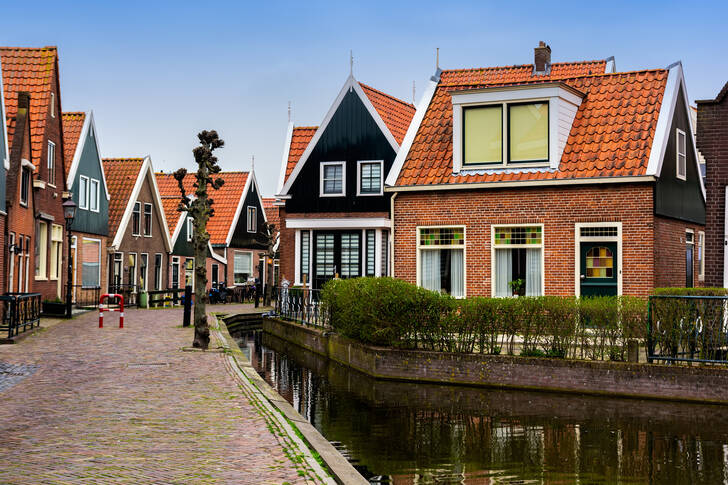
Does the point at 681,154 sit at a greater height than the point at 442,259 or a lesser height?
greater

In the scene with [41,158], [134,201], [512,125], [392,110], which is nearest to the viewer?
[512,125]

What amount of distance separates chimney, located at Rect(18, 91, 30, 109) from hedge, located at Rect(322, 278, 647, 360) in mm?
15827

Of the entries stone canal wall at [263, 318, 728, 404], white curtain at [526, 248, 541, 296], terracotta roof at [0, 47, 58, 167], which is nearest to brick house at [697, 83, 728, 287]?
white curtain at [526, 248, 541, 296]

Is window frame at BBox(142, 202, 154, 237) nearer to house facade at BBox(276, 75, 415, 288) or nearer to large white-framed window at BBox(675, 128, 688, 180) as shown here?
house facade at BBox(276, 75, 415, 288)

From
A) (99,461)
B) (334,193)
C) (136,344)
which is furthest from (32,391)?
(334,193)

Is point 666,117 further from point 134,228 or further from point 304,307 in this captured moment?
point 134,228

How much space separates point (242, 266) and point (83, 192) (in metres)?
19.0

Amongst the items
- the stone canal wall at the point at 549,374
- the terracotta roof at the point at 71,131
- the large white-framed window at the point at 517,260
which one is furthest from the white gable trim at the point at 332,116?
the stone canal wall at the point at 549,374

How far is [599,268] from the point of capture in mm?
20688

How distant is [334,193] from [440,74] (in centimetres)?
789

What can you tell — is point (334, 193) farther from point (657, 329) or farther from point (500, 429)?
point (500, 429)

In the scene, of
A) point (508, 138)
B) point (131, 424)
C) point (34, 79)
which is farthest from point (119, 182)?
point (131, 424)

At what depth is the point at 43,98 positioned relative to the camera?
3123 centimetres

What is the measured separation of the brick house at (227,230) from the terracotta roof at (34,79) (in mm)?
17651
